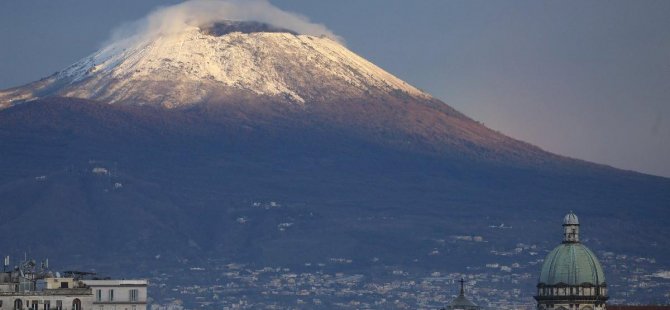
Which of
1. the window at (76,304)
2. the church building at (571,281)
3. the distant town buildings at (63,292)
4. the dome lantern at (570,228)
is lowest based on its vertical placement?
the window at (76,304)

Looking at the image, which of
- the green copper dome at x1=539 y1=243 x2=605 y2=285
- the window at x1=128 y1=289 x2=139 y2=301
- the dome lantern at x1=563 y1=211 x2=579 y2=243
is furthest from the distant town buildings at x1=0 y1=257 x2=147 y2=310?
the dome lantern at x1=563 y1=211 x2=579 y2=243

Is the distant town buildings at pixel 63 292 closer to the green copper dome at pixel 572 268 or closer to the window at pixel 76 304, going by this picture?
the window at pixel 76 304

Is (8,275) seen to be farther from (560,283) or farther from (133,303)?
(560,283)

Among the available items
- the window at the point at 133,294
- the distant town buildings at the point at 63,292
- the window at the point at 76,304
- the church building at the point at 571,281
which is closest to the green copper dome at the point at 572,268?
the church building at the point at 571,281

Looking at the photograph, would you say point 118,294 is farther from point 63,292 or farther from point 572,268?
point 572,268

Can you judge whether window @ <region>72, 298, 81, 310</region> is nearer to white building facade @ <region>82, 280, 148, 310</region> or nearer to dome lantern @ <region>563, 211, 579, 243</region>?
white building facade @ <region>82, 280, 148, 310</region>

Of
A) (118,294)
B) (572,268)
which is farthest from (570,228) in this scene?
(118,294)

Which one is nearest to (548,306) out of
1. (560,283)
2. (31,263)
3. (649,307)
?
(560,283)
